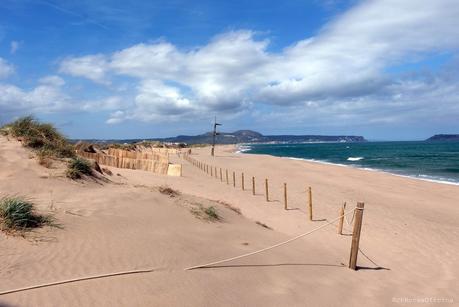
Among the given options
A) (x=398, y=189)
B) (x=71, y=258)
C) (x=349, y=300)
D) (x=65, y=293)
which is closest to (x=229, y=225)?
(x=349, y=300)

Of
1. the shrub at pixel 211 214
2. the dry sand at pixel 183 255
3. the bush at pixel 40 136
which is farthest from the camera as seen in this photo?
the bush at pixel 40 136

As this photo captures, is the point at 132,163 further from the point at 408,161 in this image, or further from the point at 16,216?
the point at 408,161

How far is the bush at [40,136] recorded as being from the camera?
12375 mm

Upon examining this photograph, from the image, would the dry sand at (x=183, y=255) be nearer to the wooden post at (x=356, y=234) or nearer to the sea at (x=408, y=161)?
the wooden post at (x=356, y=234)

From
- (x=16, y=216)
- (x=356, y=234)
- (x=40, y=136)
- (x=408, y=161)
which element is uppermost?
(x=40, y=136)

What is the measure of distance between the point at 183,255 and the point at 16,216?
2778 millimetres

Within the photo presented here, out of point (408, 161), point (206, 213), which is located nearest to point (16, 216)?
point (206, 213)

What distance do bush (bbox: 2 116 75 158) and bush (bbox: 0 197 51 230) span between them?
568 centimetres

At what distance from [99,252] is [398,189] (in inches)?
983

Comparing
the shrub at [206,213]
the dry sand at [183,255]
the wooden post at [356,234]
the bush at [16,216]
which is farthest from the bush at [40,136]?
the wooden post at [356,234]

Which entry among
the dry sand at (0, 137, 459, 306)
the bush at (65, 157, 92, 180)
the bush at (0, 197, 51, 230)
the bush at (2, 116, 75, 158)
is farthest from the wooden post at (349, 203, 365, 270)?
the bush at (2, 116, 75, 158)

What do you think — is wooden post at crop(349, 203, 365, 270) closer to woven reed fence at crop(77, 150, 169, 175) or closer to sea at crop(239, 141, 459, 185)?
woven reed fence at crop(77, 150, 169, 175)

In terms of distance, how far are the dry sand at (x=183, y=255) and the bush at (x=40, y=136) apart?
0.69 m

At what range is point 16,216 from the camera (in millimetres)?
6312
